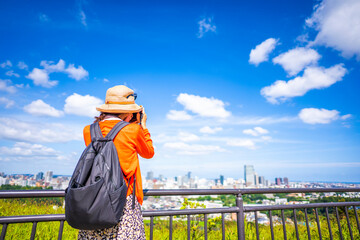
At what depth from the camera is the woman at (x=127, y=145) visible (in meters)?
1.62

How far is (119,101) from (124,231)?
1.01 meters

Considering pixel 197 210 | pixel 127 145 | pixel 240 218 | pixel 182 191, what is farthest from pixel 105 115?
pixel 240 218

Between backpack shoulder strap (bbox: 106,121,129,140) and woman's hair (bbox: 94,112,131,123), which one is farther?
woman's hair (bbox: 94,112,131,123)

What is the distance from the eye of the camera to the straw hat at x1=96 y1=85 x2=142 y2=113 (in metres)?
1.84

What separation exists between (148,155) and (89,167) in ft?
1.71

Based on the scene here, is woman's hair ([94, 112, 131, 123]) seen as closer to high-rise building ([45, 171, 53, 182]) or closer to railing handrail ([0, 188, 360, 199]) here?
railing handrail ([0, 188, 360, 199])

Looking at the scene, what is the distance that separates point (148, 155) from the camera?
1.86 m

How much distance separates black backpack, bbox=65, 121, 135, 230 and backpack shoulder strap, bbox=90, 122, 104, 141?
53 millimetres

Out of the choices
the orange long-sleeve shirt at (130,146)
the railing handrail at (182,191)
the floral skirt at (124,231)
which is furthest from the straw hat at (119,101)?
the railing handrail at (182,191)

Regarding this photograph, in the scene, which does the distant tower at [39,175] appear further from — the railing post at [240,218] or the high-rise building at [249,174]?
the high-rise building at [249,174]

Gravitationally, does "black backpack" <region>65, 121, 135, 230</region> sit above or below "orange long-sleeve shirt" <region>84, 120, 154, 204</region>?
below

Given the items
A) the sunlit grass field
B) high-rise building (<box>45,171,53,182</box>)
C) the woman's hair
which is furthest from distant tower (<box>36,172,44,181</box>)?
the woman's hair

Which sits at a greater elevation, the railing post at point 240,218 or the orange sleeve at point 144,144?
the orange sleeve at point 144,144

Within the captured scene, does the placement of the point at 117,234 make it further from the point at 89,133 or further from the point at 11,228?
the point at 11,228
